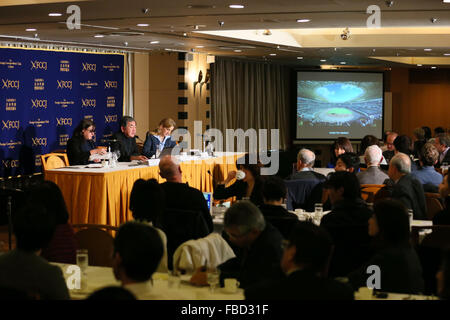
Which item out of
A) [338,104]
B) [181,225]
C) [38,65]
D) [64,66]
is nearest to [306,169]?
[181,225]

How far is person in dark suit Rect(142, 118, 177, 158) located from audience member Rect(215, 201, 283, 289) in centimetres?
637

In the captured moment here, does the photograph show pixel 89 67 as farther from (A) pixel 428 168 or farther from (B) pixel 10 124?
(A) pixel 428 168

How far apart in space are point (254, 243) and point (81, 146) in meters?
6.10

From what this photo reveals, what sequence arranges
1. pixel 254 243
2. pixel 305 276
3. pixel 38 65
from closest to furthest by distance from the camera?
pixel 305 276 < pixel 254 243 < pixel 38 65

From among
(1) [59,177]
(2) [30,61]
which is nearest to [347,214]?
(1) [59,177]

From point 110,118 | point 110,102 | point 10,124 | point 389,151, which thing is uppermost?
point 110,102

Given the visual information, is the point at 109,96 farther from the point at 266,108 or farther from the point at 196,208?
the point at 196,208

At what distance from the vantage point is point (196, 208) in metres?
5.45

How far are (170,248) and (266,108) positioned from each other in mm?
12940

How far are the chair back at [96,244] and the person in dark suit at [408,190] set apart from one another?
2.72 metres

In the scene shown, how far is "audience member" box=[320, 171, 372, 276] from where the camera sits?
4.68 m

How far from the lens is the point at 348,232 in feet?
15.4

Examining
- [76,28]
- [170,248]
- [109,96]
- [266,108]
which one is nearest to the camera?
[170,248]

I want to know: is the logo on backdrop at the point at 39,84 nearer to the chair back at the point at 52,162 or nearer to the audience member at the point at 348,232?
the chair back at the point at 52,162
